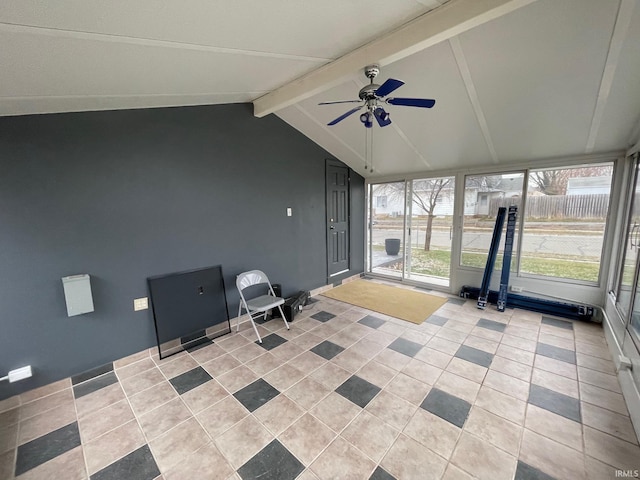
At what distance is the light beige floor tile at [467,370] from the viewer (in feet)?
7.22

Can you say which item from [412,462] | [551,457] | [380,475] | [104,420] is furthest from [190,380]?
[551,457]

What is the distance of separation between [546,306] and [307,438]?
3.64m

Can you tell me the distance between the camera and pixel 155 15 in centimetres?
128

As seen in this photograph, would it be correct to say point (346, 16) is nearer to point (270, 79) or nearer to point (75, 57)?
point (270, 79)

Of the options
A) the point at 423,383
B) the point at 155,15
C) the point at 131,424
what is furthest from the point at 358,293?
the point at 155,15

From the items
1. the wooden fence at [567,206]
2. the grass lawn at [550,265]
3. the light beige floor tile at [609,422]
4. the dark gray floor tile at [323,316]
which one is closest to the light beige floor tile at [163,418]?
the dark gray floor tile at [323,316]

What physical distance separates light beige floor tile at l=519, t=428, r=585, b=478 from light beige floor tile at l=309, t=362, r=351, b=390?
1.23m

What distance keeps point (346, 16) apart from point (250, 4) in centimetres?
64

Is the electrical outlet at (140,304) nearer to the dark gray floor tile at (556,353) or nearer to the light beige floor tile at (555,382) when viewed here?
the light beige floor tile at (555,382)

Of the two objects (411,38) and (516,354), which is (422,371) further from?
(411,38)

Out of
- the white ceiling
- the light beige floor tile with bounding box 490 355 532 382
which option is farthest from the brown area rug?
the white ceiling

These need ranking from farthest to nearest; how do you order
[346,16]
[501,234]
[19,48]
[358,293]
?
1. [358,293]
2. [501,234]
3. [346,16]
4. [19,48]

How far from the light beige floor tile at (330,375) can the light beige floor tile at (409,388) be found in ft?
1.29

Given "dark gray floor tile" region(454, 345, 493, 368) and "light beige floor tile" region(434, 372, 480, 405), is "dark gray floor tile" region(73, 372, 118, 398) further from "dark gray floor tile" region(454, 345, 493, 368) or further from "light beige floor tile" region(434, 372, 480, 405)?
"dark gray floor tile" region(454, 345, 493, 368)
